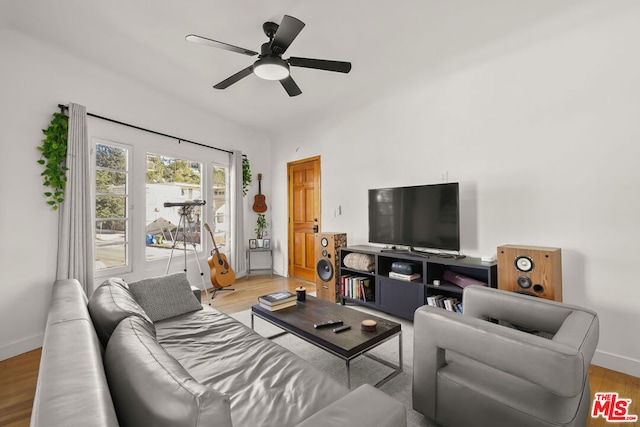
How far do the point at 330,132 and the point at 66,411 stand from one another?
4.32 metres

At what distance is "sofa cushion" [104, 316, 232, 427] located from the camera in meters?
0.69

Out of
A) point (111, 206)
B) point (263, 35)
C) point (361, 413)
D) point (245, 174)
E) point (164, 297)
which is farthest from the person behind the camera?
point (245, 174)

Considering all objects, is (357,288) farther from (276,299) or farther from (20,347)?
(20,347)

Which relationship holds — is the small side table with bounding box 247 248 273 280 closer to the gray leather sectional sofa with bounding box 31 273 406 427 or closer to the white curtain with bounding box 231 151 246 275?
the white curtain with bounding box 231 151 246 275

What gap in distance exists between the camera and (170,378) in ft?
2.60

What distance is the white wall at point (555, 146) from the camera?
2.23m

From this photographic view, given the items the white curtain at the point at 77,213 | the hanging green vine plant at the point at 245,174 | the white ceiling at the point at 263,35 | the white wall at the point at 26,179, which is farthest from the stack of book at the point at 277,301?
the hanging green vine plant at the point at 245,174

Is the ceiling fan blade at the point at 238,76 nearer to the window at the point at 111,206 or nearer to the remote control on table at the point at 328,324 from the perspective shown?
the window at the point at 111,206

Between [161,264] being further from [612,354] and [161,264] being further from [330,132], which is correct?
[612,354]

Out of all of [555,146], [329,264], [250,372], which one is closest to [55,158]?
[250,372]

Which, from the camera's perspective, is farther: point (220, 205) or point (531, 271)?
point (220, 205)

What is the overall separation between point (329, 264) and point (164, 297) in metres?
2.11

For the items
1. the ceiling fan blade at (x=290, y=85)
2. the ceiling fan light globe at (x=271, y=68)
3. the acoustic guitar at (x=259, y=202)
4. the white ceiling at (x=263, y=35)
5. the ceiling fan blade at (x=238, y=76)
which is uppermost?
the white ceiling at (x=263, y=35)

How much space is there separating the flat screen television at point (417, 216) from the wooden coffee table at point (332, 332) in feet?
4.17
